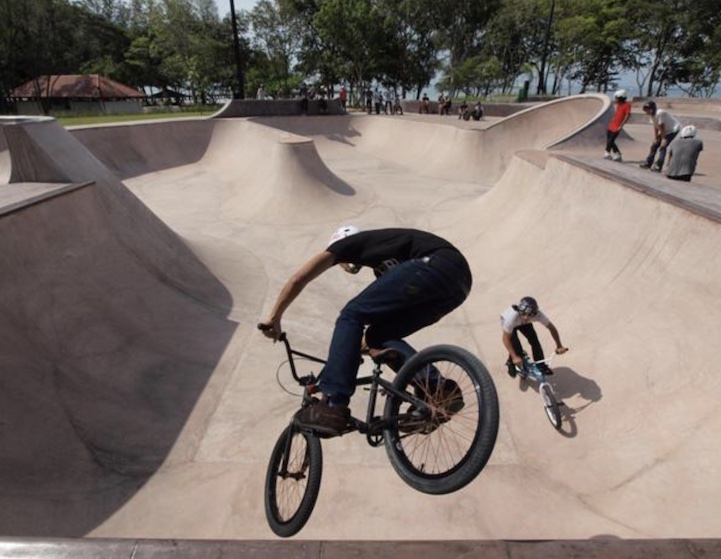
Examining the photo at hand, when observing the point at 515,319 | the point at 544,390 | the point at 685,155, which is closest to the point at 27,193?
the point at 515,319

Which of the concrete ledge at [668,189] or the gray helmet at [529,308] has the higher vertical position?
the concrete ledge at [668,189]

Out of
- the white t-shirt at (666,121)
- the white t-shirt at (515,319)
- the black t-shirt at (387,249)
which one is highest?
the white t-shirt at (666,121)

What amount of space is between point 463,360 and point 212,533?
2.90 meters

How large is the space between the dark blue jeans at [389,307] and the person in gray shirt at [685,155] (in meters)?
7.23

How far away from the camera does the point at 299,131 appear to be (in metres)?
26.5

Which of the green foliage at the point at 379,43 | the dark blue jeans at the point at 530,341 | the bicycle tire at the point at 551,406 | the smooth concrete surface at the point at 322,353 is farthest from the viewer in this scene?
the green foliage at the point at 379,43

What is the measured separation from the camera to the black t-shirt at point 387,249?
266 cm

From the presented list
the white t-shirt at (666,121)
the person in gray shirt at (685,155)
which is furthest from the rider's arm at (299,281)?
the white t-shirt at (666,121)

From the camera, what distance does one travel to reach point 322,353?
6.45 m

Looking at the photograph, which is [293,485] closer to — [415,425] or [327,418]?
[327,418]

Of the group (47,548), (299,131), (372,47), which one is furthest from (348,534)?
(372,47)

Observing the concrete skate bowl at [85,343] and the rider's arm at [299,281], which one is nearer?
the rider's arm at [299,281]

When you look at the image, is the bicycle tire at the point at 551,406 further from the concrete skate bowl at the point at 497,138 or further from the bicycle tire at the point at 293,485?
the concrete skate bowl at the point at 497,138

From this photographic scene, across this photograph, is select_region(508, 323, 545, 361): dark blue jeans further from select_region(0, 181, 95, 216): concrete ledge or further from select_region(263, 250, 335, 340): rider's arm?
select_region(0, 181, 95, 216): concrete ledge
